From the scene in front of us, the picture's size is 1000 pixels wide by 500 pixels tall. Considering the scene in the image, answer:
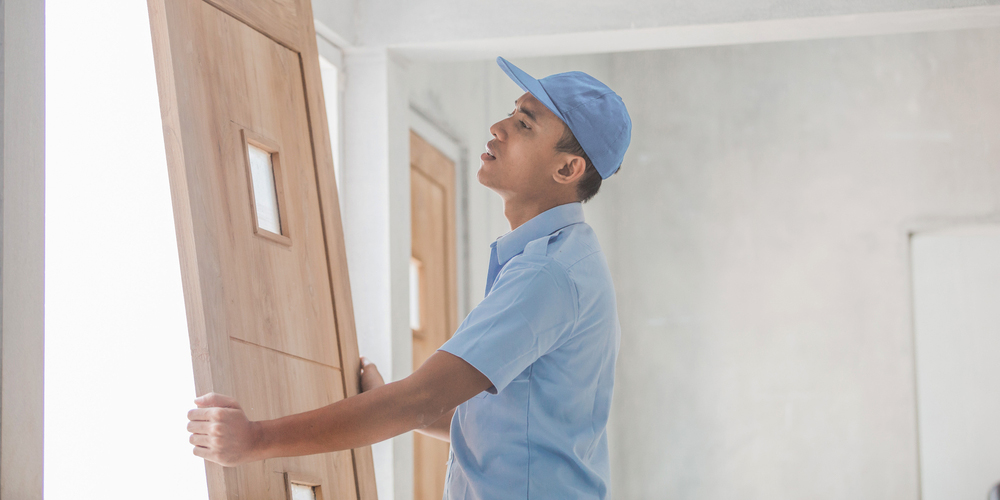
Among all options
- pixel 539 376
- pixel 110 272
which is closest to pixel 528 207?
pixel 539 376

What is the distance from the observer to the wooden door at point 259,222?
4.40 feet

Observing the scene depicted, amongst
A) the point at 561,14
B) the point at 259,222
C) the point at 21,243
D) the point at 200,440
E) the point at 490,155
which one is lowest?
the point at 200,440

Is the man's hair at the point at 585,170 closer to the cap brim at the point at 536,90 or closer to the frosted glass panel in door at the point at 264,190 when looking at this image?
the cap brim at the point at 536,90

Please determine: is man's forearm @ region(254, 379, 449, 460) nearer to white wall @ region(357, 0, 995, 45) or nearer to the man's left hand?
the man's left hand

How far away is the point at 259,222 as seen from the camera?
1.58 m

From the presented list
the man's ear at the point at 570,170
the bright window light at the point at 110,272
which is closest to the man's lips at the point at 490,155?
the man's ear at the point at 570,170

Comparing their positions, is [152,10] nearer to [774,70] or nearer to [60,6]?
[60,6]

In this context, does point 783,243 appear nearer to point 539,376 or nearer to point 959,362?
point 959,362

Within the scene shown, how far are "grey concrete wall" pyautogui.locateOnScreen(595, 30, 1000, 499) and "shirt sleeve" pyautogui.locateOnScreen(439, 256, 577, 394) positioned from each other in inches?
174

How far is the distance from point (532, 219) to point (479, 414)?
1.14 ft

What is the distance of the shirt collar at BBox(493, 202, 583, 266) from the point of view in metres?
1.49

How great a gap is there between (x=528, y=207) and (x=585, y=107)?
0.66 ft

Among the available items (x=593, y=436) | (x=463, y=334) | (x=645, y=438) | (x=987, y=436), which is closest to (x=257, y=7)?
(x=463, y=334)

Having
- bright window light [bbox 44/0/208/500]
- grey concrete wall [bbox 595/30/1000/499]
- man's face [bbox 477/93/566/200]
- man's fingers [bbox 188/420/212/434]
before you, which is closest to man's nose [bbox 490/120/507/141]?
man's face [bbox 477/93/566/200]
